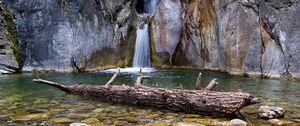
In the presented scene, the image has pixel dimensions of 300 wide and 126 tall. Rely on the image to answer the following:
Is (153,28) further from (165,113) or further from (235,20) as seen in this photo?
(165,113)

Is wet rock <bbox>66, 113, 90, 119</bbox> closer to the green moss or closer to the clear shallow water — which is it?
the clear shallow water

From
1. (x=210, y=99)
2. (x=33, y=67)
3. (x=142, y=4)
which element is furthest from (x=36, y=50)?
→ (x=210, y=99)

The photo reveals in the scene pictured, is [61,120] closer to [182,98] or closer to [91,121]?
[91,121]

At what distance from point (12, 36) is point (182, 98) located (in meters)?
18.5

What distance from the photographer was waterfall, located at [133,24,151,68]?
2936 cm

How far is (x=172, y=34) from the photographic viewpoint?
29578 millimetres

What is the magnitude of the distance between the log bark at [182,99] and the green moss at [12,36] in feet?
47.1

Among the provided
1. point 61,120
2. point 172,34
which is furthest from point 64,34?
point 61,120

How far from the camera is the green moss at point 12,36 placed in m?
24.0

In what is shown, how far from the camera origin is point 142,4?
109 ft

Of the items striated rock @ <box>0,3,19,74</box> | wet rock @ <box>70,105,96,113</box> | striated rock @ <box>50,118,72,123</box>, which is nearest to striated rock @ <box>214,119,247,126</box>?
striated rock @ <box>50,118,72,123</box>

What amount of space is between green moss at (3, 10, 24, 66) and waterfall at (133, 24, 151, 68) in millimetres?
9165

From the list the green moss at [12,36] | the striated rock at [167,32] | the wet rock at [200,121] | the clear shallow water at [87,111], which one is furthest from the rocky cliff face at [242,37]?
the green moss at [12,36]

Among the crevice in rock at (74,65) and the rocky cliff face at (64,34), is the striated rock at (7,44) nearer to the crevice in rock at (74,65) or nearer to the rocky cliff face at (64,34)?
the rocky cliff face at (64,34)
